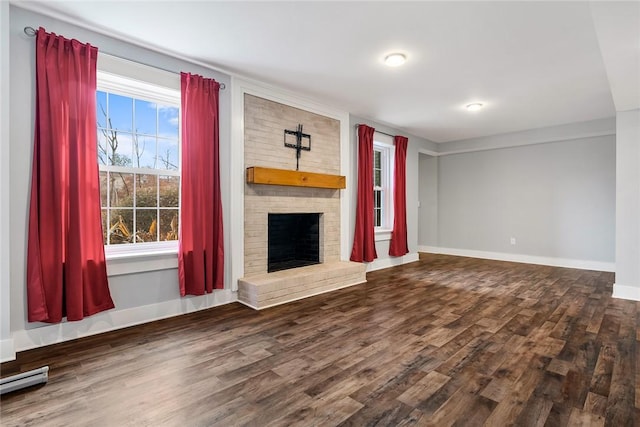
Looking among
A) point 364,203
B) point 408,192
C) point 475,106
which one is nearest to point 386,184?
point 408,192

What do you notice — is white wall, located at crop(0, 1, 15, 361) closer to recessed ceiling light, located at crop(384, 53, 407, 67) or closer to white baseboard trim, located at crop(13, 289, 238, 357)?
white baseboard trim, located at crop(13, 289, 238, 357)

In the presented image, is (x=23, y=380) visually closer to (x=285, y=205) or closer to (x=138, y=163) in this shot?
(x=138, y=163)

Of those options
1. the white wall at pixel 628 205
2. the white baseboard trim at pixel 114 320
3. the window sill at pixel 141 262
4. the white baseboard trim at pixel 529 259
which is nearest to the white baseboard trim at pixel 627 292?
the white wall at pixel 628 205

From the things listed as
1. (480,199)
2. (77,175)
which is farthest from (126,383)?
(480,199)

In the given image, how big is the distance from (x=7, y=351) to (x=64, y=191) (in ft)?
3.82

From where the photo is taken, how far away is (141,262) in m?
2.92

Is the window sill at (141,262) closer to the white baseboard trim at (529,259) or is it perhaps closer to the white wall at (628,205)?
the white wall at (628,205)

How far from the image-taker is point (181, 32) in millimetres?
2705

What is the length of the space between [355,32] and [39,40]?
2.40 metres

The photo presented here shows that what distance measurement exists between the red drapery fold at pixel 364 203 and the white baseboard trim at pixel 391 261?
0.26 meters

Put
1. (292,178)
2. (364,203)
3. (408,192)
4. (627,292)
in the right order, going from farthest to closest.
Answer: (408,192) < (364,203) < (292,178) < (627,292)

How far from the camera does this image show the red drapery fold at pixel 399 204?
5.73 meters

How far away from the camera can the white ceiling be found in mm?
2355

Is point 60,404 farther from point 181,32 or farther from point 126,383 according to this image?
point 181,32
